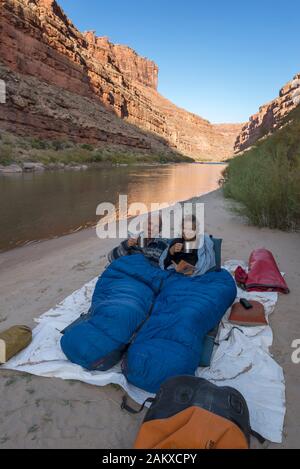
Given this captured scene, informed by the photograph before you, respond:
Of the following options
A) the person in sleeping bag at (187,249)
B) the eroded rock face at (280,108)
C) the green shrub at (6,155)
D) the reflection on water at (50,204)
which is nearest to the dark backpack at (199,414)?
the person in sleeping bag at (187,249)

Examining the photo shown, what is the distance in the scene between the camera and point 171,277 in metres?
3.21

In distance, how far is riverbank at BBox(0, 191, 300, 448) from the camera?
1821 mm

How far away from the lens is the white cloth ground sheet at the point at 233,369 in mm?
1970

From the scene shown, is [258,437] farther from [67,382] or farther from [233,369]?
[67,382]

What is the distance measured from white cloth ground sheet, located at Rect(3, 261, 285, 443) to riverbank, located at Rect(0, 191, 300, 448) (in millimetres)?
62

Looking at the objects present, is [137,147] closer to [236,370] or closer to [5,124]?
[5,124]

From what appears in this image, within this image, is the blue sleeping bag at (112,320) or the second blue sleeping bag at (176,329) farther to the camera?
the blue sleeping bag at (112,320)

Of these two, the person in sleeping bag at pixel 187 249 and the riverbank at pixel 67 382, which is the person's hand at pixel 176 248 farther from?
the riverbank at pixel 67 382

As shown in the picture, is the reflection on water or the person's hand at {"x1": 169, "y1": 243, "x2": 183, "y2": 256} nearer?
the person's hand at {"x1": 169, "y1": 243, "x2": 183, "y2": 256}

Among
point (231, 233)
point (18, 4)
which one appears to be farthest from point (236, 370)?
point (18, 4)

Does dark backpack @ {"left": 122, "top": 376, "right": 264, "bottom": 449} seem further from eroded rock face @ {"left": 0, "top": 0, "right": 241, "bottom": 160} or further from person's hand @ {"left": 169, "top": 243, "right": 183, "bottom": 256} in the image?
eroded rock face @ {"left": 0, "top": 0, "right": 241, "bottom": 160}

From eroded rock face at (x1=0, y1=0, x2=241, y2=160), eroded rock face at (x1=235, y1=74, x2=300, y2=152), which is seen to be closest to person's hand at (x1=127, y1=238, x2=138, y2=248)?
eroded rock face at (x1=235, y1=74, x2=300, y2=152)

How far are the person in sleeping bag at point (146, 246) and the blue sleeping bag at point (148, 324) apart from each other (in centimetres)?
52

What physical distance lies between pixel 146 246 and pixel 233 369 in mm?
1792
